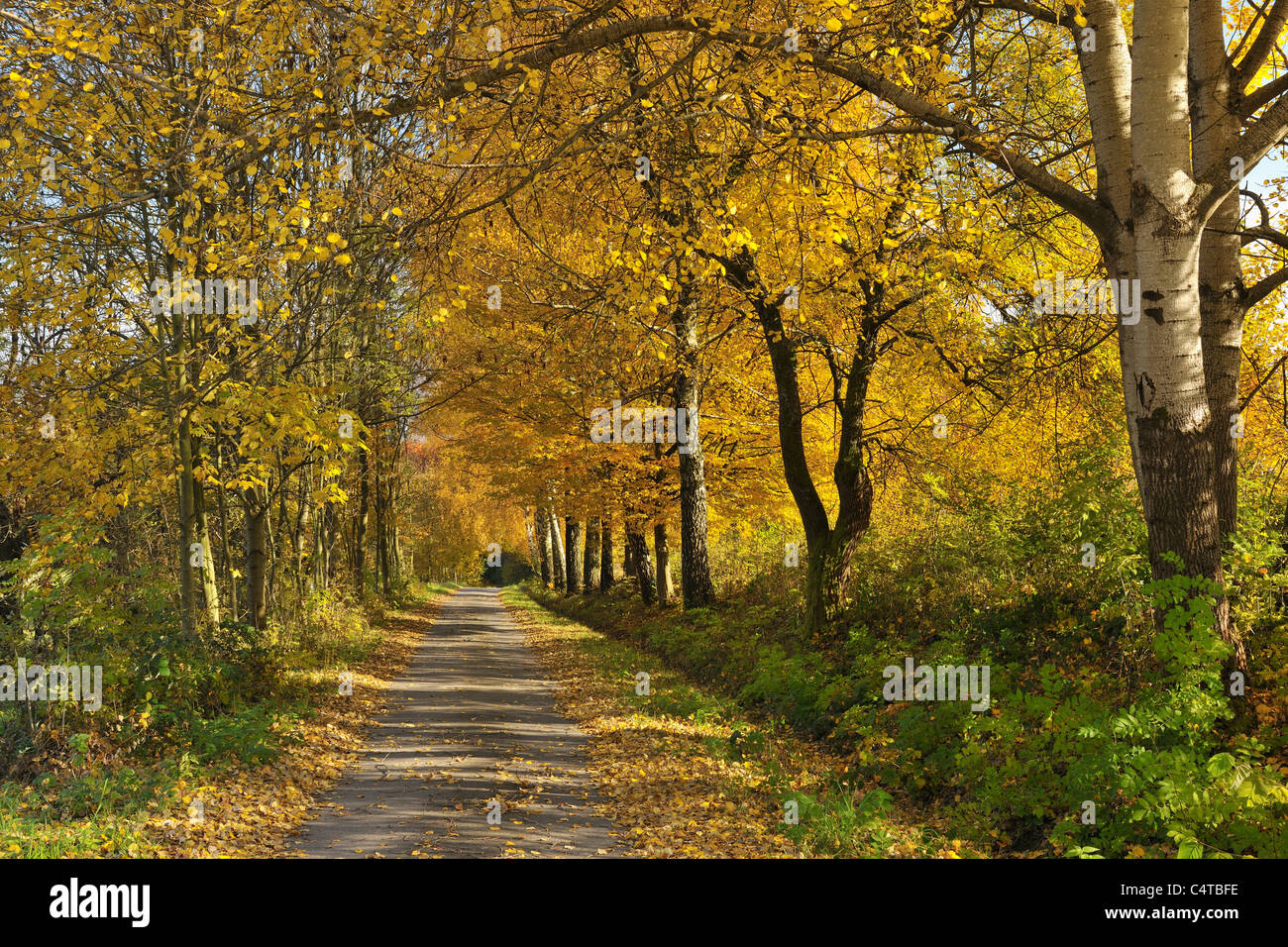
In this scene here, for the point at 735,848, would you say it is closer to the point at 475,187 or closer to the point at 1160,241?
the point at 1160,241

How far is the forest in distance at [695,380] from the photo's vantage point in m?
6.76

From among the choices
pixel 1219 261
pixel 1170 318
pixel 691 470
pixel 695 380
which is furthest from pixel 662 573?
pixel 1170 318

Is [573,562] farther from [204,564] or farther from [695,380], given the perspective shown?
[204,564]

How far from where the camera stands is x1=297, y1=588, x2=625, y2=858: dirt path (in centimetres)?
671

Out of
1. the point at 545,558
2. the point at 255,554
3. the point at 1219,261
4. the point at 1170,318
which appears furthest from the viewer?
the point at 545,558

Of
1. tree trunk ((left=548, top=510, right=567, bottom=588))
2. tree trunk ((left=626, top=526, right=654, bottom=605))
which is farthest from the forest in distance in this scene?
tree trunk ((left=548, top=510, right=567, bottom=588))

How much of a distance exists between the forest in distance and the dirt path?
89 millimetres

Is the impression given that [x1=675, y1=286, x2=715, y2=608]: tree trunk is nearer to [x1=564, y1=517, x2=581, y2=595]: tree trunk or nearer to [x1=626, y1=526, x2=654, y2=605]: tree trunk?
[x1=626, y1=526, x2=654, y2=605]: tree trunk

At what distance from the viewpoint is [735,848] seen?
6.62m

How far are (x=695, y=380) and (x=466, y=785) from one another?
1025cm

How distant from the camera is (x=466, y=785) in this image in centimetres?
857

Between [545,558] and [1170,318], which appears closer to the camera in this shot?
[1170,318]

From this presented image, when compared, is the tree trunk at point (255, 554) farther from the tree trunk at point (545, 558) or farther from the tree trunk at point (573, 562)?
the tree trunk at point (545, 558)

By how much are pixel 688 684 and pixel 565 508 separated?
8102mm
